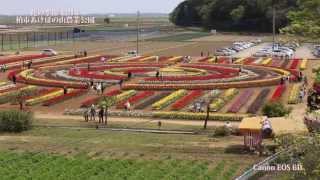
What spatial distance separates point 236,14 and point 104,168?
113 metres

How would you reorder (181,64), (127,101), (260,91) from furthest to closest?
(181,64), (260,91), (127,101)

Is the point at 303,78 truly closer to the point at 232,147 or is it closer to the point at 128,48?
the point at 232,147

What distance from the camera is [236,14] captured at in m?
131

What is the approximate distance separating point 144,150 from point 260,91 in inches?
803

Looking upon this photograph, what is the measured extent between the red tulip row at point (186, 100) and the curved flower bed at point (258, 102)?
3.77 meters

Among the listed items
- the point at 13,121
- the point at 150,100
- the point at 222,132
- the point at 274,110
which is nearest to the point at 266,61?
the point at 150,100

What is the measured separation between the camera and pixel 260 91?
4275 cm

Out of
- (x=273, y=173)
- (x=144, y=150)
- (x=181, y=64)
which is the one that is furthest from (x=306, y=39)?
(x=181, y=64)

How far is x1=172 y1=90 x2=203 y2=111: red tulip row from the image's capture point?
120ft

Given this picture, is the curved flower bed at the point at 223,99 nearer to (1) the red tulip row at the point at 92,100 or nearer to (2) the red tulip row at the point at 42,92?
(1) the red tulip row at the point at 92,100

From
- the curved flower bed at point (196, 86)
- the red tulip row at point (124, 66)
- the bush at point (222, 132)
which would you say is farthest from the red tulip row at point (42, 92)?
the bush at point (222, 132)

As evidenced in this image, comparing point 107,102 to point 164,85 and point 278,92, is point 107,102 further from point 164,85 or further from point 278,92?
point 278,92

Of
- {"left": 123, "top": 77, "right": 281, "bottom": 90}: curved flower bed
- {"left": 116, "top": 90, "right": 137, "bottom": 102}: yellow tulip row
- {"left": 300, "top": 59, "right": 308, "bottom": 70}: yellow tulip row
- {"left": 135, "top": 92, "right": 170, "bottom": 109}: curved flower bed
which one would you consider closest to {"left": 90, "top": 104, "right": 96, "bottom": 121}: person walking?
{"left": 135, "top": 92, "right": 170, "bottom": 109}: curved flower bed

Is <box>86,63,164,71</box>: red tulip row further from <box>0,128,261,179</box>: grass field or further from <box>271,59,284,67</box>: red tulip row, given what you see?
<box>0,128,261,179</box>: grass field
